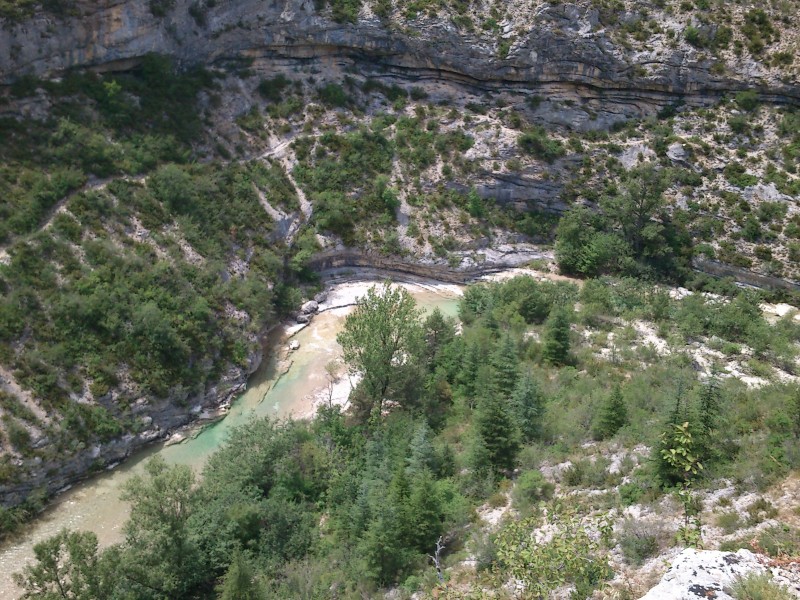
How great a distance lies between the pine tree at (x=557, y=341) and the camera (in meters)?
29.6

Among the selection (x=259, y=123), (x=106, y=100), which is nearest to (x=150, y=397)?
(x=106, y=100)

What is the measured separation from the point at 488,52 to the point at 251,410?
3338cm

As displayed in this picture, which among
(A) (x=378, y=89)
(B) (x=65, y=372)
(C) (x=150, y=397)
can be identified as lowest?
(C) (x=150, y=397)

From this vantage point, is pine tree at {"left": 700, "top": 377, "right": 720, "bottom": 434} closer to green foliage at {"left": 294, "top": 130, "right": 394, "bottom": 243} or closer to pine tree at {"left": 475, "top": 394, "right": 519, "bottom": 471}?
pine tree at {"left": 475, "top": 394, "right": 519, "bottom": 471}

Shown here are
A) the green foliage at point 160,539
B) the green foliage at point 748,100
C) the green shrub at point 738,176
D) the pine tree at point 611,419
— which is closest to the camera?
the green foliage at point 160,539

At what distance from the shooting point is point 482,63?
47.2 m

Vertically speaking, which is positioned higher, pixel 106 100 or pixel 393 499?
pixel 106 100

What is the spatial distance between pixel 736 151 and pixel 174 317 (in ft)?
133

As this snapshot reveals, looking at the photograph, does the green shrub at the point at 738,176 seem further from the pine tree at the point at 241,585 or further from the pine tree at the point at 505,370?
the pine tree at the point at 241,585

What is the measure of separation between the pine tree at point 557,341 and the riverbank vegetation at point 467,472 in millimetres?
98

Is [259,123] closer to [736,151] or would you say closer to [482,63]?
[482,63]

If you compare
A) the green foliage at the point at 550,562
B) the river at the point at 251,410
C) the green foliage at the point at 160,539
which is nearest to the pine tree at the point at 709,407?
the green foliage at the point at 550,562

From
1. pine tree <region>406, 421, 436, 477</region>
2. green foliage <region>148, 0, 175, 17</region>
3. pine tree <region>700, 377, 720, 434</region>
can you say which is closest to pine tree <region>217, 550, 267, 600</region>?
pine tree <region>406, 421, 436, 477</region>

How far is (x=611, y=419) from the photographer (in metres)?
21.5
